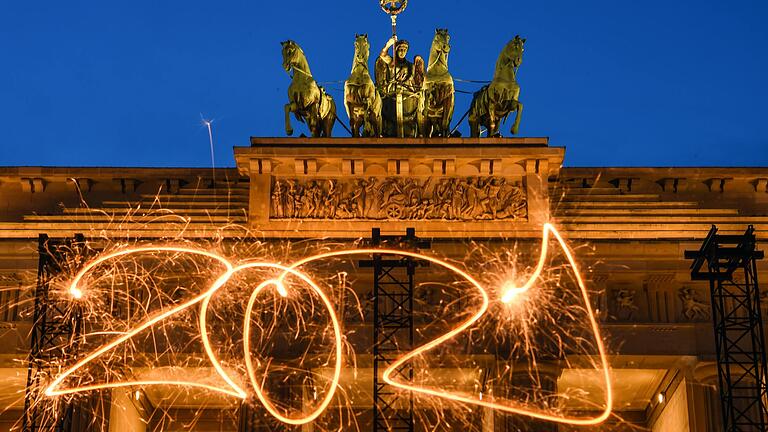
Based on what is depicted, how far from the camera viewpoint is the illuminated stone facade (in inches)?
1355

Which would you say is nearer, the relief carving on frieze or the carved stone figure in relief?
the carved stone figure in relief

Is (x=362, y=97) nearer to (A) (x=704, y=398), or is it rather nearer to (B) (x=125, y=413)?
(B) (x=125, y=413)

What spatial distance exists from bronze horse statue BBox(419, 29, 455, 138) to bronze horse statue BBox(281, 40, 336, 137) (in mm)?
2473

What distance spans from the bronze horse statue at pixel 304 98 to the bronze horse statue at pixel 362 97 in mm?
599

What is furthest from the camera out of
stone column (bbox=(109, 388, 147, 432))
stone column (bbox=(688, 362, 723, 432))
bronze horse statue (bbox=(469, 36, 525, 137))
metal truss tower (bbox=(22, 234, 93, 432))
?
bronze horse statue (bbox=(469, 36, 525, 137))

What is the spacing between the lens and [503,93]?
3591 cm

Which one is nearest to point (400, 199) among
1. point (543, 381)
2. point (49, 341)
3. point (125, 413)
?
point (543, 381)

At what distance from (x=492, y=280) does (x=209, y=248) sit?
701 centimetres

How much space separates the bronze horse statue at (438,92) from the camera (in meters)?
36.1

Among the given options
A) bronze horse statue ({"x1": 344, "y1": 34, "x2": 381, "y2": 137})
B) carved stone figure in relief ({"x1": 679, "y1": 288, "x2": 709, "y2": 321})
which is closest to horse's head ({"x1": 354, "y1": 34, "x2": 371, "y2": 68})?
bronze horse statue ({"x1": 344, "y1": 34, "x2": 381, "y2": 137})

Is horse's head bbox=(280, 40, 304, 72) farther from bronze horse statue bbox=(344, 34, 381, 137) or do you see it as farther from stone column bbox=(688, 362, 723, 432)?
stone column bbox=(688, 362, 723, 432)

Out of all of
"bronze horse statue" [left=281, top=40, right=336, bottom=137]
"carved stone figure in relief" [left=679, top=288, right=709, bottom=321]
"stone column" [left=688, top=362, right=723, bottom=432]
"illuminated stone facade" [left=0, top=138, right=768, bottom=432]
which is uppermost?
"bronze horse statue" [left=281, top=40, right=336, bottom=137]

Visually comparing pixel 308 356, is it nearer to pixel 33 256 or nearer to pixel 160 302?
pixel 160 302

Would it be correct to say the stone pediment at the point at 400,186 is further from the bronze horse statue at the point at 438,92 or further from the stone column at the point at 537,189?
the bronze horse statue at the point at 438,92
